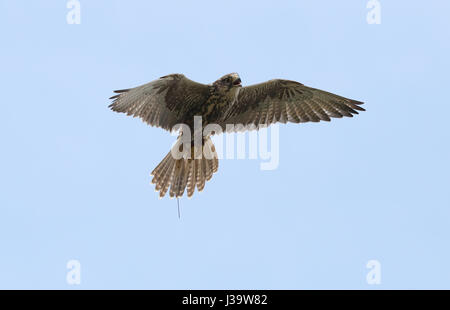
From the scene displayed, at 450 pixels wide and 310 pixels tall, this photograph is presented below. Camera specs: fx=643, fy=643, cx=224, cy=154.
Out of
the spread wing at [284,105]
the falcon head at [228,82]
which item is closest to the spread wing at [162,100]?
the falcon head at [228,82]

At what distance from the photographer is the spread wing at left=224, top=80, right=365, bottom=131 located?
955 centimetres

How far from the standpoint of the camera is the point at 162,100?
9.65 m

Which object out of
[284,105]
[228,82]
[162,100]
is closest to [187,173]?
[162,100]

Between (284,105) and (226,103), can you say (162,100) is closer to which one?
(226,103)

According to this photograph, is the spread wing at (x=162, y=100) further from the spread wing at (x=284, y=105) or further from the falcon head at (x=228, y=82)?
the spread wing at (x=284, y=105)

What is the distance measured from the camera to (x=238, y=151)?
9.64m

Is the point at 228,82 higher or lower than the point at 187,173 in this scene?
higher

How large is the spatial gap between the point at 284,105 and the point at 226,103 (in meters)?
0.91

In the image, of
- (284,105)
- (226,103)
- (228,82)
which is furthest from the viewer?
(284,105)

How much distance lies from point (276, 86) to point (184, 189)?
2186mm

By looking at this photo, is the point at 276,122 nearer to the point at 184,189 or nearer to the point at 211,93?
the point at 211,93

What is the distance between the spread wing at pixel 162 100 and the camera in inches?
372

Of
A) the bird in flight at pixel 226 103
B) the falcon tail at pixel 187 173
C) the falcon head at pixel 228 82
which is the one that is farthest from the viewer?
the falcon tail at pixel 187 173
